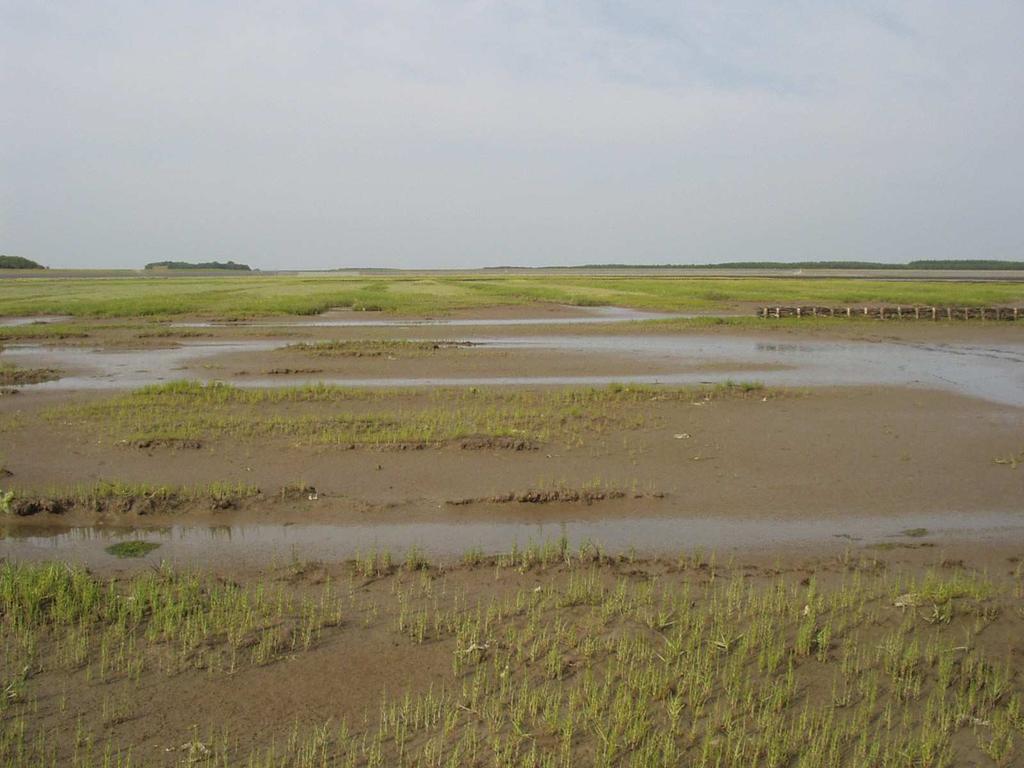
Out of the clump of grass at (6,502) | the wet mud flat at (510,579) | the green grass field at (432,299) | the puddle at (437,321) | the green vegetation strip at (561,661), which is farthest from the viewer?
the green grass field at (432,299)

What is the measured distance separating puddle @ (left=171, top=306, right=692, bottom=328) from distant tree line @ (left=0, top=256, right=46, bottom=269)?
347 feet

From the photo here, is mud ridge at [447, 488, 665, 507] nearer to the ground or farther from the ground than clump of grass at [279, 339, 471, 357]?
nearer to the ground

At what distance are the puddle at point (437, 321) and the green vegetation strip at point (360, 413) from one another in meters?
18.8

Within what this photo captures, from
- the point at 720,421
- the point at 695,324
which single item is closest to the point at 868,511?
the point at 720,421

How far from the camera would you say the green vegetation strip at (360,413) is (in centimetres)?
1428

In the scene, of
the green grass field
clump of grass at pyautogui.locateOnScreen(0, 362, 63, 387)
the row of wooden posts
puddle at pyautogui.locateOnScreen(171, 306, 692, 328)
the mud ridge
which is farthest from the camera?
the green grass field

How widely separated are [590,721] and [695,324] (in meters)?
32.5

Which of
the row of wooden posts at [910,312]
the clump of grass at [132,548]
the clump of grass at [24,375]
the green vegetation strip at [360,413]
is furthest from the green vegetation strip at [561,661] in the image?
the row of wooden posts at [910,312]

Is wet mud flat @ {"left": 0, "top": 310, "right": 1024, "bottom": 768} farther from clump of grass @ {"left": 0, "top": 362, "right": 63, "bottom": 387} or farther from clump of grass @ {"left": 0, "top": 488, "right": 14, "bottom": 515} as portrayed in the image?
clump of grass @ {"left": 0, "top": 362, "right": 63, "bottom": 387}

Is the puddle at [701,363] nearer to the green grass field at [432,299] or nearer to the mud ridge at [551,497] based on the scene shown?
the mud ridge at [551,497]

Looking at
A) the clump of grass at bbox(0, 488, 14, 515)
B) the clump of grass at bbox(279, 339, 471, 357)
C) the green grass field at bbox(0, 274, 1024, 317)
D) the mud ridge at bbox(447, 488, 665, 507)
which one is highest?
the green grass field at bbox(0, 274, 1024, 317)

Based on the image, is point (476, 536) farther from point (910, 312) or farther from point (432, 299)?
point (432, 299)

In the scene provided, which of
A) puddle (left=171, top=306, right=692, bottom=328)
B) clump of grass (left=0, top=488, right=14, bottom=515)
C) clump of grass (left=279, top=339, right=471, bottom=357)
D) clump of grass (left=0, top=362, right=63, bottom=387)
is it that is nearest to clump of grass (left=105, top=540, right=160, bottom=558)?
clump of grass (left=0, top=488, right=14, bottom=515)

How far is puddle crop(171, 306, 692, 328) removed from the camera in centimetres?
3759
